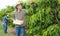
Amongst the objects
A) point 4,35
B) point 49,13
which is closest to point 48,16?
point 49,13

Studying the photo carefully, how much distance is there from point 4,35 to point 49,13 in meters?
2.96

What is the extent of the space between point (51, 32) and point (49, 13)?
668mm

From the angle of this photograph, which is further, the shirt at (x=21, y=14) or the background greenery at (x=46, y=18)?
the shirt at (x=21, y=14)

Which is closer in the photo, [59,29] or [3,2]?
[59,29]

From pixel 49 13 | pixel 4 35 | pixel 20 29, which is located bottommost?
pixel 4 35

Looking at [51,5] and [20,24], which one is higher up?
[51,5]

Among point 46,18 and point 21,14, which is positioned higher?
point 21,14

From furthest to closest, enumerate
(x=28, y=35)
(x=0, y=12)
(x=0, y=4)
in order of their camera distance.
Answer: (x=0, y=4), (x=0, y=12), (x=28, y=35)

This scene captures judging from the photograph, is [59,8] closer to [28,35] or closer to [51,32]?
[51,32]

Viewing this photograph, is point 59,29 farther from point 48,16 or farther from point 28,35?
point 28,35

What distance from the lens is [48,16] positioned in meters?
8.20

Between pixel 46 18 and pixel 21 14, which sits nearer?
pixel 21 14

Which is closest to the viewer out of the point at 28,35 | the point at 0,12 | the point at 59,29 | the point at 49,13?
the point at 59,29

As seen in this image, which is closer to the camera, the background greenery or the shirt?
the background greenery
